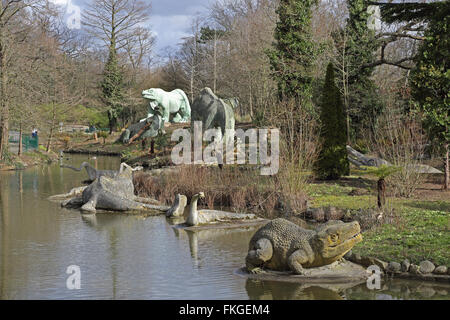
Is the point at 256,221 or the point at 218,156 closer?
the point at 256,221

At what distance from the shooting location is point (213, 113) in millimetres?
23656

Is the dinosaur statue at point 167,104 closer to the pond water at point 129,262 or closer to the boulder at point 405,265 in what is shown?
the pond water at point 129,262

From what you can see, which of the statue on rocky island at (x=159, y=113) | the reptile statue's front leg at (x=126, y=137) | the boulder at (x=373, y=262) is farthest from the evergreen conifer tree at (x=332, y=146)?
the reptile statue's front leg at (x=126, y=137)

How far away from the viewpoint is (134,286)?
25.6 ft

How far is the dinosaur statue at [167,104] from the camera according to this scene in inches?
1326

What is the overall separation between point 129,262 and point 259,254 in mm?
2261

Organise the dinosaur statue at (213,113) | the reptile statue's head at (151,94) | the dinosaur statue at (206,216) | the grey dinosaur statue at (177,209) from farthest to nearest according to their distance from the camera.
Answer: the reptile statue's head at (151,94)
the dinosaur statue at (213,113)
the grey dinosaur statue at (177,209)
the dinosaur statue at (206,216)

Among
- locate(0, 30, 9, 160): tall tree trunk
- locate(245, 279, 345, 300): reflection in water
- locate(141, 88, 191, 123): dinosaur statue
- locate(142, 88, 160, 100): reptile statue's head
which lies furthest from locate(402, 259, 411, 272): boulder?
locate(142, 88, 160, 100): reptile statue's head

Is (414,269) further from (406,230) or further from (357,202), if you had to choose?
(357,202)

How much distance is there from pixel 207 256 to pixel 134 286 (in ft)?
6.38

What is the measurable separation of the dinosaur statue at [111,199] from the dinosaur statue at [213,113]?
8953 mm

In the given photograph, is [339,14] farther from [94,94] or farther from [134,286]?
[134,286]

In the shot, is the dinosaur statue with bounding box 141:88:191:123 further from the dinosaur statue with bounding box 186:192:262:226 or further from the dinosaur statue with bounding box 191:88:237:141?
the dinosaur statue with bounding box 186:192:262:226
